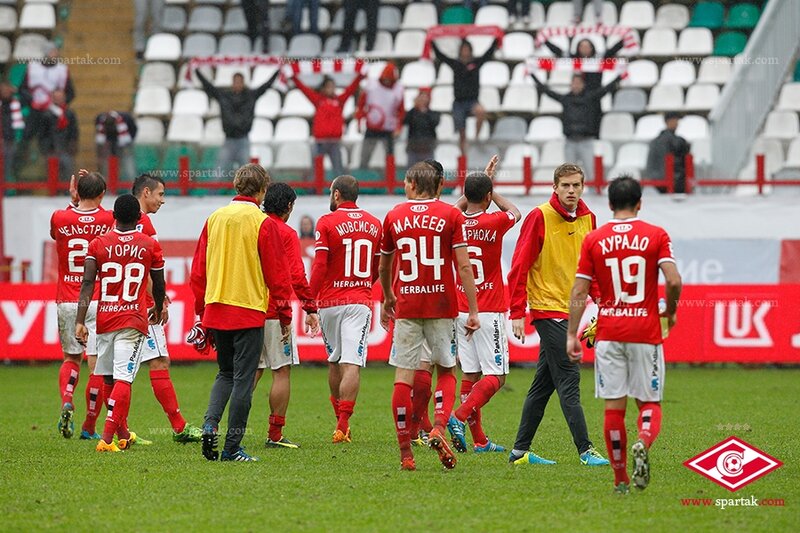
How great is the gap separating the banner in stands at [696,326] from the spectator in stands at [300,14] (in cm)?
1018

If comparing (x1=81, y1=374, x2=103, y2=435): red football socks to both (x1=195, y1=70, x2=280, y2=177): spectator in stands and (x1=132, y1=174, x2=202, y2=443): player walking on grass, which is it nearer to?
(x1=132, y1=174, x2=202, y2=443): player walking on grass

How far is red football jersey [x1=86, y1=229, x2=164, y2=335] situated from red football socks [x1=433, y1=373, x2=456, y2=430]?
7.86 feet

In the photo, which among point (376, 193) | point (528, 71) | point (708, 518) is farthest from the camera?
point (528, 71)

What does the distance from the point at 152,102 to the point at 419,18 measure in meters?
6.02

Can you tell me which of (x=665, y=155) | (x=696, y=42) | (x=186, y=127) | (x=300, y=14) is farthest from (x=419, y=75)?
(x=665, y=155)

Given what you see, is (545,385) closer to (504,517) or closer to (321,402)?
(504,517)

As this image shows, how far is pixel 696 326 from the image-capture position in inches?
753

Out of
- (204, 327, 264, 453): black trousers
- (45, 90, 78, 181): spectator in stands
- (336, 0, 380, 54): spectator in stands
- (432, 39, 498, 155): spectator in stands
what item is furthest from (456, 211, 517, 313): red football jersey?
(336, 0, 380, 54): spectator in stands

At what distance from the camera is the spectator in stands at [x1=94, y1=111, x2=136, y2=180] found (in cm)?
2178

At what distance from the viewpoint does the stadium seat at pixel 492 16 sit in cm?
2832

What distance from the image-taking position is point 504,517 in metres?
7.38

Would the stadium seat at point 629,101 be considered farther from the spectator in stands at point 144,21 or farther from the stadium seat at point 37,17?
the stadium seat at point 37,17

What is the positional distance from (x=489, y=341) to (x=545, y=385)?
32.8 inches

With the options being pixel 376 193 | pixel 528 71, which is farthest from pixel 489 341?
pixel 528 71
